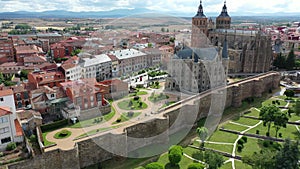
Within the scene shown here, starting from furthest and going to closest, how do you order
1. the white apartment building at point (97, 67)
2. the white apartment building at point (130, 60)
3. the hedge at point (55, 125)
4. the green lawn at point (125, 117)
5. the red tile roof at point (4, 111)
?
the white apartment building at point (130, 60) < the white apartment building at point (97, 67) < the green lawn at point (125, 117) < the hedge at point (55, 125) < the red tile roof at point (4, 111)

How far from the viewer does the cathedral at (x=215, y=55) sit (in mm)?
41656

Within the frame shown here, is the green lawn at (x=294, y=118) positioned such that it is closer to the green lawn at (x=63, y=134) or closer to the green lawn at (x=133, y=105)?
the green lawn at (x=133, y=105)

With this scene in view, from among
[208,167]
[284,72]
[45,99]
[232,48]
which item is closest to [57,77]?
[45,99]

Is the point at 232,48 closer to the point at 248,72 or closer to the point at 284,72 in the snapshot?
the point at 248,72

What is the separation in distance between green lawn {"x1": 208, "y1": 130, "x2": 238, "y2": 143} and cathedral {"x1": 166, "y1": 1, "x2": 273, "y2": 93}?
1264cm

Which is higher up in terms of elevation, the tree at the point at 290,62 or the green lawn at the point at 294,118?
the tree at the point at 290,62

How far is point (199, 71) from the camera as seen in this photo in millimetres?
41656

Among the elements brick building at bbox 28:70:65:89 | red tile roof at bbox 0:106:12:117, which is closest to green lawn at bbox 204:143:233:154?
red tile roof at bbox 0:106:12:117

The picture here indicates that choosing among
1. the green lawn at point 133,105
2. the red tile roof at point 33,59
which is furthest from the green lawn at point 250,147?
the red tile roof at point 33,59

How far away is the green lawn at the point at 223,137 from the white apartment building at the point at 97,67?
28070mm

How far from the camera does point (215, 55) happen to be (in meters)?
41.4

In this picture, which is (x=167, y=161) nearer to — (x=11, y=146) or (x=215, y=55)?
(x=11, y=146)

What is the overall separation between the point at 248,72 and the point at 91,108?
38314 mm

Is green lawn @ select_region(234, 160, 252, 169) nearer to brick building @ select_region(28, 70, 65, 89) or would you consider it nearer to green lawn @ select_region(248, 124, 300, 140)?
green lawn @ select_region(248, 124, 300, 140)
